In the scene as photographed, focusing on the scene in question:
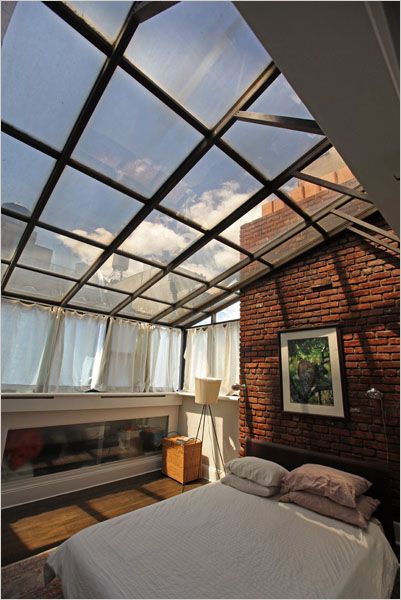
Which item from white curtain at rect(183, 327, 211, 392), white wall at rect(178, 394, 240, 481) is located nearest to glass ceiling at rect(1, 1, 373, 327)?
white curtain at rect(183, 327, 211, 392)

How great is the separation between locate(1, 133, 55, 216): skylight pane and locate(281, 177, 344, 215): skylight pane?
84.0 inches

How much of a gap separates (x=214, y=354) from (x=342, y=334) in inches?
87.0

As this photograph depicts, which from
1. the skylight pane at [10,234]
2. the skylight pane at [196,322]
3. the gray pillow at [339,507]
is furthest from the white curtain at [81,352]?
the gray pillow at [339,507]

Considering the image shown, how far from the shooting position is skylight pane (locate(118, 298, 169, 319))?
4543 millimetres

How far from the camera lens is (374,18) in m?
0.77

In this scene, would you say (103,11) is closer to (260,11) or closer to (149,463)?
(260,11)

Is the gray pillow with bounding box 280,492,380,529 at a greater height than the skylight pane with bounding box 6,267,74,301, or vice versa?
the skylight pane with bounding box 6,267,74,301

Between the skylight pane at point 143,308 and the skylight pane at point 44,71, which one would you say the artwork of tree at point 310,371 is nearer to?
the skylight pane at point 143,308

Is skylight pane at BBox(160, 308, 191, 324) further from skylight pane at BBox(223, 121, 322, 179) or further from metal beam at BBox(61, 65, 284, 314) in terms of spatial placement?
skylight pane at BBox(223, 121, 322, 179)

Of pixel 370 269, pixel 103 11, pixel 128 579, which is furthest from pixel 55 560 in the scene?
pixel 370 269

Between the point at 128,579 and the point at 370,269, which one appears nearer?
the point at 128,579

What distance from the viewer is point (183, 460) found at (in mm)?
4160

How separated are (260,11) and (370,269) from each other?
2.87m

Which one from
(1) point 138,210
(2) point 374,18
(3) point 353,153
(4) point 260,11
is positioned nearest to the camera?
(2) point 374,18
